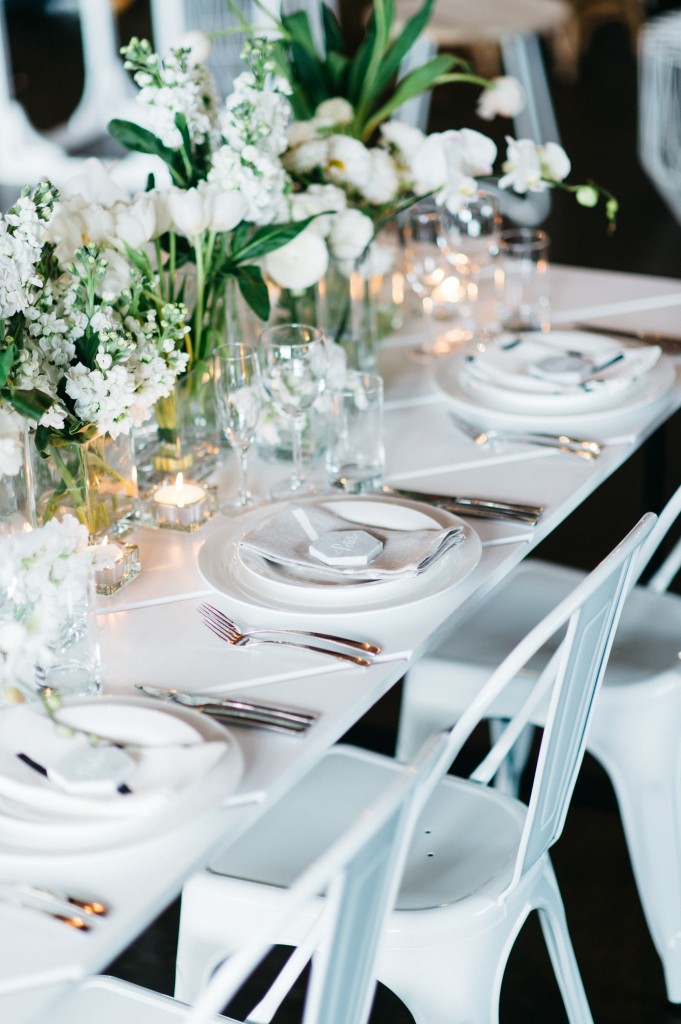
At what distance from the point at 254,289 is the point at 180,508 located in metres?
0.30

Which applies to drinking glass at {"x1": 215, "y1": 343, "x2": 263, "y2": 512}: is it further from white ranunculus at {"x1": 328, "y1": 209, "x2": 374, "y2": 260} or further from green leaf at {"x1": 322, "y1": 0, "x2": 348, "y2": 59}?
green leaf at {"x1": 322, "y1": 0, "x2": 348, "y2": 59}

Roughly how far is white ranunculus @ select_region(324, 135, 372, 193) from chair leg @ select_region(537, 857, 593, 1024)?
972mm

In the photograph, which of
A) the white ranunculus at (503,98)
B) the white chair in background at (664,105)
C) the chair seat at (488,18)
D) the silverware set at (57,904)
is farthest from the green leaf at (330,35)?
the chair seat at (488,18)

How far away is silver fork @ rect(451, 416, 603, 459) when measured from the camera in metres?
1.69

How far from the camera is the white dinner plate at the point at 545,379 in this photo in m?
1.79

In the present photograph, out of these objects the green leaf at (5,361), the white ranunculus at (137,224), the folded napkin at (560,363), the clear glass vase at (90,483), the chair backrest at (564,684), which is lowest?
the chair backrest at (564,684)

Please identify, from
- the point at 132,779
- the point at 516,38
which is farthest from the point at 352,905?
the point at 516,38

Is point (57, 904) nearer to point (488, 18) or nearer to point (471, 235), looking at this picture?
point (471, 235)

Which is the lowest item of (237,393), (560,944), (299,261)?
(560,944)

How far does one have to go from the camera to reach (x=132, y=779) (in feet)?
3.29

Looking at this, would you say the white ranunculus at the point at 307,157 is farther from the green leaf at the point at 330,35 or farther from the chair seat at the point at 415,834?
the chair seat at the point at 415,834

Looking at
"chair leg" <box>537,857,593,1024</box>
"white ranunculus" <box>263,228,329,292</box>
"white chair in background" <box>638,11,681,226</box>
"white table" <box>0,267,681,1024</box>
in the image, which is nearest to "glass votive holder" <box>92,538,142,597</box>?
"white table" <box>0,267,681,1024</box>

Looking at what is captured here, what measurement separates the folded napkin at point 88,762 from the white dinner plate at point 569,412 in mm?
867

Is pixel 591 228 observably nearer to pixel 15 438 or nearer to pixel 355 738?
pixel 355 738
